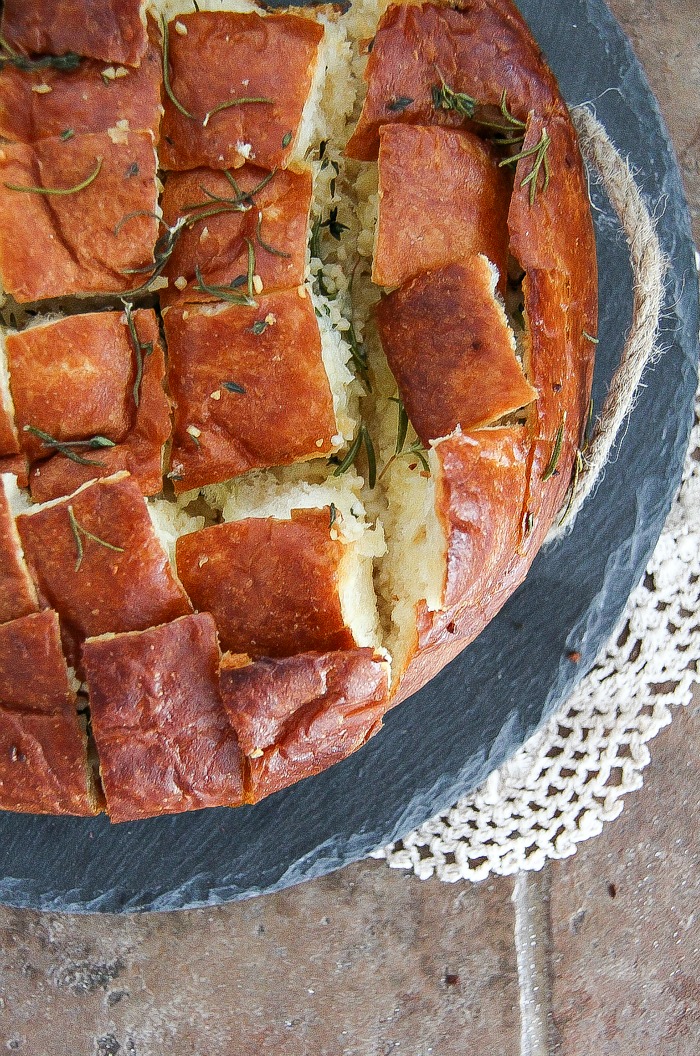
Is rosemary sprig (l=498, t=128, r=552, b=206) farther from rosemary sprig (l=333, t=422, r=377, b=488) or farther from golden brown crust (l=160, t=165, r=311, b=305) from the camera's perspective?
rosemary sprig (l=333, t=422, r=377, b=488)

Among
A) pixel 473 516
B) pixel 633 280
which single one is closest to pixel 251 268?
pixel 473 516

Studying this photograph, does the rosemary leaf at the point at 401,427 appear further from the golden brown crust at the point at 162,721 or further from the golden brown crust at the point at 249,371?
the golden brown crust at the point at 162,721

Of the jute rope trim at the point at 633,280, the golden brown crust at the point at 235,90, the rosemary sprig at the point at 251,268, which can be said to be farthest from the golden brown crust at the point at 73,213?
A: the jute rope trim at the point at 633,280

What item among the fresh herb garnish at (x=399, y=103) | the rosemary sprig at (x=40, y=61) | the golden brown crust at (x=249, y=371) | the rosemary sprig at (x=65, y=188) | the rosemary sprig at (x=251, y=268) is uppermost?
the fresh herb garnish at (x=399, y=103)

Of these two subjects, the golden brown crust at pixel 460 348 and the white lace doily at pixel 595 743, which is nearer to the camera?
the golden brown crust at pixel 460 348

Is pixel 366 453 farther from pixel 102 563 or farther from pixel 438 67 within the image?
pixel 438 67

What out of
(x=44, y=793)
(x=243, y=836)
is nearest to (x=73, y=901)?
(x=243, y=836)

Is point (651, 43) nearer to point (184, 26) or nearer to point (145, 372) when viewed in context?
point (184, 26)
